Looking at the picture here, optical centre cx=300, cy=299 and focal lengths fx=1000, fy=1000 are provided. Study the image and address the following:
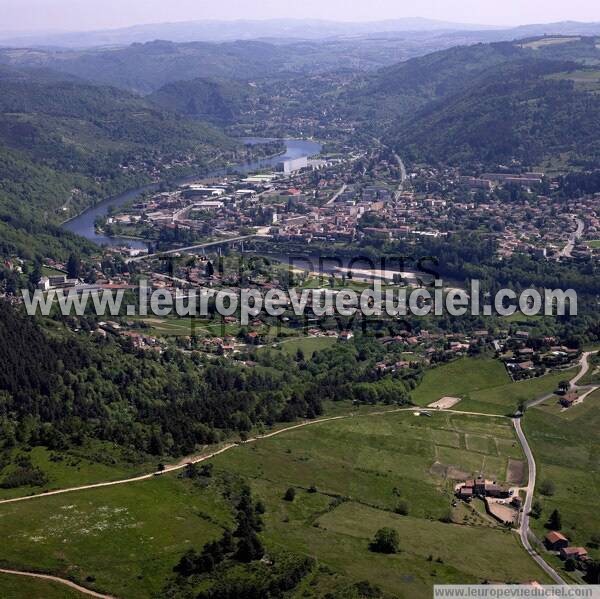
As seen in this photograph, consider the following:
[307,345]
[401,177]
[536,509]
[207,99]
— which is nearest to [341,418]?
[536,509]

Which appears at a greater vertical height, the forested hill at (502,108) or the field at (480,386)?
the forested hill at (502,108)

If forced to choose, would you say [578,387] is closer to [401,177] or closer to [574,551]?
[574,551]

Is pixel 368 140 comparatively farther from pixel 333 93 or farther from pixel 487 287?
pixel 487 287

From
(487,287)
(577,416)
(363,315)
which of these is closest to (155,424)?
(577,416)

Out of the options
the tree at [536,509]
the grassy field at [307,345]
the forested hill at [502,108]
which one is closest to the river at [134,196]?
the forested hill at [502,108]

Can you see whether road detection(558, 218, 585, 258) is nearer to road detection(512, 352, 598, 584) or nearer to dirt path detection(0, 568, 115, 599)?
road detection(512, 352, 598, 584)

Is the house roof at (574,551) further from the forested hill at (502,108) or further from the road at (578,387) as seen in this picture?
the forested hill at (502,108)
